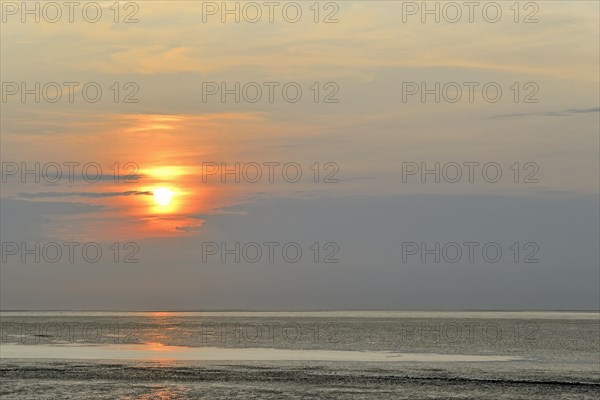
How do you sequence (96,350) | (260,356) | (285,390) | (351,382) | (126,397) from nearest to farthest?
1. (126,397)
2. (285,390)
3. (351,382)
4. (260,356)
5. (96,350)

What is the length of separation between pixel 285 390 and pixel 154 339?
39129 millimetres

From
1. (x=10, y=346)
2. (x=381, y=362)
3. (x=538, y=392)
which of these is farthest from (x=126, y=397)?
(x=10, y=346)

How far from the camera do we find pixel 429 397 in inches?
1254

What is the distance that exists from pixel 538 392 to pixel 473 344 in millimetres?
32470

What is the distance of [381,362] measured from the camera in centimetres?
4653

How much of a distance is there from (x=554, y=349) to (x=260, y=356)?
19678mm

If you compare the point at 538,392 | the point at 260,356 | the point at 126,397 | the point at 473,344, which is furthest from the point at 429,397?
the point at 473,344

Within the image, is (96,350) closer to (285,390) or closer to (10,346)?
(10,346)

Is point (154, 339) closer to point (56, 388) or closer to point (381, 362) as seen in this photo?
point (381, 362)

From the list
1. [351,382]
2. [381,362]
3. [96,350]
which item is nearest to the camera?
[351,382]

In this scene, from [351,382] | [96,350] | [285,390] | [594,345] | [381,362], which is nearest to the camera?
[285,390]

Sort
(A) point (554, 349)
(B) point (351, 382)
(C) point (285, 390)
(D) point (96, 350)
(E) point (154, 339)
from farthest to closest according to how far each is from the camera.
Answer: (E) point (154, 339)
(A) point (554, 349)
(D) point (96, 350)
(B) point (351, 382)
(C) point (285, 390)

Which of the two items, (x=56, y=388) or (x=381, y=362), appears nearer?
(x=56, y=388)

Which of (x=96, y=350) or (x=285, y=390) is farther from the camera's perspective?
(x=96, y=350)
